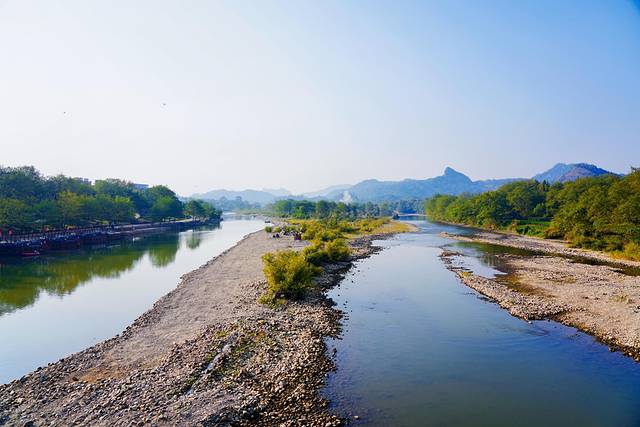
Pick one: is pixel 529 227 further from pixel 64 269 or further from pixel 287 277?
pixel 64 269

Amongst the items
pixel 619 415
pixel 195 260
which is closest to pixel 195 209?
pixel 195 260

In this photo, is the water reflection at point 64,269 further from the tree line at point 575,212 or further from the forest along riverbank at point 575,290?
the tree line at point 575,212

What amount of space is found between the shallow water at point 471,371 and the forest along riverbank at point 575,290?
135 cm

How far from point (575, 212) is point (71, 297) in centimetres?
6799

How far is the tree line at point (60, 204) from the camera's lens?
5839 cm

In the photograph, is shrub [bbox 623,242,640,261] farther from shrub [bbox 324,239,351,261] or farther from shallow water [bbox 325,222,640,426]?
shrub [bbox 324,239,351,261]

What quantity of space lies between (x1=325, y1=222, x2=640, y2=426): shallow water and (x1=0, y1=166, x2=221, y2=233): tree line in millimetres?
57031

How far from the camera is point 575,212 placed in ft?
198

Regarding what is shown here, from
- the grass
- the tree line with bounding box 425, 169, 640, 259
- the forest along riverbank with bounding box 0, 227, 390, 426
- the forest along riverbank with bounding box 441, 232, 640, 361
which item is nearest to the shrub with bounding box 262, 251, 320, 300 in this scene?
the forest along riverbank with bounding box 0, 227, 390, 426

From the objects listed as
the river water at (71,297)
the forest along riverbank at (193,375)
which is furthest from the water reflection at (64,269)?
the forest along riverbank at (193,375)

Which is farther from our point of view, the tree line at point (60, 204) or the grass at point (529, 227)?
the grass at point (529, 227)

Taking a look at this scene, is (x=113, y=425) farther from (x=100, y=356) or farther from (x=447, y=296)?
(x=447, y=296)

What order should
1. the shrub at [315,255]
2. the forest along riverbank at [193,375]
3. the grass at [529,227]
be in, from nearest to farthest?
1. the forest along riverbank at [193,375]
2. the shrub at [315,255]
3. the grass at [529,227]

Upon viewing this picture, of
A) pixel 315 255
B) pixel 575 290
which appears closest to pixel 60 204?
pixel 315 255
